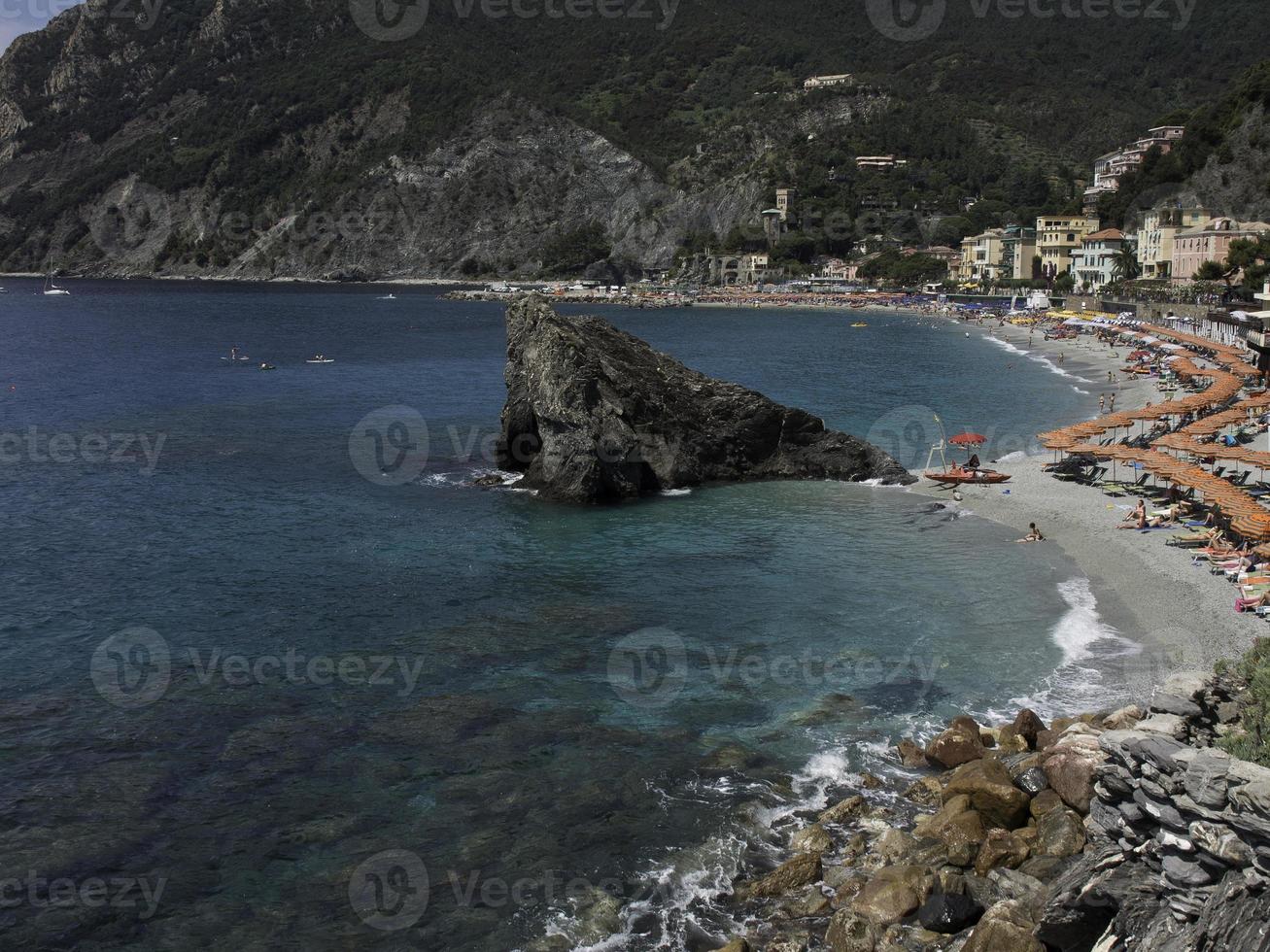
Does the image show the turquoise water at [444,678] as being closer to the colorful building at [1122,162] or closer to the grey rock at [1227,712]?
the grey rock at [1227,712]

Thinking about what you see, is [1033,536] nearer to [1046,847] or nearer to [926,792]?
[926,792]

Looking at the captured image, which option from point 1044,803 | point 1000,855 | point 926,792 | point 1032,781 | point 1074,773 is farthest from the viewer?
point 926,792

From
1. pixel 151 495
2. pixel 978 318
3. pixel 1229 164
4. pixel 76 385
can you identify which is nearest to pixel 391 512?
pixel 151 495

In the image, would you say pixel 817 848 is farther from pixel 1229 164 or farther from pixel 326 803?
pixel 1229 164

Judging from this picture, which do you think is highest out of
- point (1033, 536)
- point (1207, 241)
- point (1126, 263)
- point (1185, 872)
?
point (1207, 241)

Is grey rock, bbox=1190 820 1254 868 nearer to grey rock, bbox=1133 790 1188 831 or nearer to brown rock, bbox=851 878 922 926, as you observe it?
grey rock, bbox=1133 790 1188 831

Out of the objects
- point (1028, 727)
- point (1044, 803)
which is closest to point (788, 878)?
point (1044, 803)
